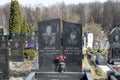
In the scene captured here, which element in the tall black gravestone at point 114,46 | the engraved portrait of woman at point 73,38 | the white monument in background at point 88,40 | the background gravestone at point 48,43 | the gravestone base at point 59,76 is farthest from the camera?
the white monument in background at point 88,40

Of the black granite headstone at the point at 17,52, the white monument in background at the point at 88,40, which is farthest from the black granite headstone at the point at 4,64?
the white monument in background at the point at 88,40

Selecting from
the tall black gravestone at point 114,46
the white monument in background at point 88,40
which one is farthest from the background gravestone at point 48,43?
the white monument in background at point 88,40

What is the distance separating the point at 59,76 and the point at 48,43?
1549 mm

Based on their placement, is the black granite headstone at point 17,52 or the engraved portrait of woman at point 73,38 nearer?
the engraved portrait of woman at point 73,38

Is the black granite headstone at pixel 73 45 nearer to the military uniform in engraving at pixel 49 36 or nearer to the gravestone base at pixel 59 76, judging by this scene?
the military uniform in engraving at pixel 49 36

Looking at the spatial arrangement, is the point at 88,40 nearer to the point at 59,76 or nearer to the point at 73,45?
the point at 73,45

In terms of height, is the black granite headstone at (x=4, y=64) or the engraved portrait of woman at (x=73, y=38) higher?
the engraved portrait of woman at (x=73, y=38)

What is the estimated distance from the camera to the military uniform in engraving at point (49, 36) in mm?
13016

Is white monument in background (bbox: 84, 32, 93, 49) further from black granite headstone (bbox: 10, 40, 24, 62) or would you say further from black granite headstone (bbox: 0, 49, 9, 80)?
black granite headstone (bbox: 0, 49, 9, 80)

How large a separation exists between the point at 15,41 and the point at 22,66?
3860 mm

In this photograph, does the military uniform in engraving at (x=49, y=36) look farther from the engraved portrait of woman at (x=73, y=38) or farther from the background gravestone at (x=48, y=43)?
the engraved portrait of woman at (x=73, y=38)

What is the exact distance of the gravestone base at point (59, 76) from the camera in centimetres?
1224

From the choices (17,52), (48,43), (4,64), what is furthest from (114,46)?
(48,43)

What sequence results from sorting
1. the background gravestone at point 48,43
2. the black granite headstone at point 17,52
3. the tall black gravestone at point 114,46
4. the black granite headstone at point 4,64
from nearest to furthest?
the background gravestone at point 48,43, the black granite headstone at point 4,64, the tall black gravestone at point 114,46, the black granite headstone at point 17,52
